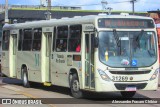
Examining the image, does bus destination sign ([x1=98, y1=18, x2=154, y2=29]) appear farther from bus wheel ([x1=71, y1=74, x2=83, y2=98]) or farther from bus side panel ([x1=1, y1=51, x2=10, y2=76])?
bus side panel ([x1=1, y1=51, x2=10, y2=76])

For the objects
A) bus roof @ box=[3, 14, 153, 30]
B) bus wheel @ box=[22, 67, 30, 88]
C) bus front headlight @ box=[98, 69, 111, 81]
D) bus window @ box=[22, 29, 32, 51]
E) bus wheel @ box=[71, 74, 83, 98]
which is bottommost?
bus wheel @ box=[22, 67, 30, 88]

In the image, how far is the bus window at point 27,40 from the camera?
19938mm

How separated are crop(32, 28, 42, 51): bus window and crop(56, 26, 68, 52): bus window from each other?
1.77 meters

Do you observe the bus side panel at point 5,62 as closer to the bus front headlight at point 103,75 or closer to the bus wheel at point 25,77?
the bus wheel at point 25,77

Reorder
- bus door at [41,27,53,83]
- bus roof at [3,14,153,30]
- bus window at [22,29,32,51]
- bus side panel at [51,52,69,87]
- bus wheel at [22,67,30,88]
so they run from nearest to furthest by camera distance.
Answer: bus roof at [3,14,153,30] < bus side panel at [51,52,69,87] < bus door at [41,27,53,83] < bus window at [22,29,32,51] < bus wheel at [22,67,30,88]

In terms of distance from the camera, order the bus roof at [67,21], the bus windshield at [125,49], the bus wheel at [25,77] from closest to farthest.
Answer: the bus windshield at [125,49]
the bus roof at [67,21]
the bus wheel at [25,77]

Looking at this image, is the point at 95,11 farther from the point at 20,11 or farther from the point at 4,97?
the point at 4,97

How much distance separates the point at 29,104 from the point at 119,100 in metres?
3.31

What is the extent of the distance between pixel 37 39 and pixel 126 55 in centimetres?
562

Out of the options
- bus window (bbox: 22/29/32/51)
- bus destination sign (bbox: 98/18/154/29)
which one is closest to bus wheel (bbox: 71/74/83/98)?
bus destination sign (bbox: 98/18/154/29)

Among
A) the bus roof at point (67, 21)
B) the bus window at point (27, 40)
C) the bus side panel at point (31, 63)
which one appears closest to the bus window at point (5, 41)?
the bus roof at point (67, 21)

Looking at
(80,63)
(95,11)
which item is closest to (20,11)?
(95,11)

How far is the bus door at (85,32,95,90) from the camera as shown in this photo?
14.9 metres

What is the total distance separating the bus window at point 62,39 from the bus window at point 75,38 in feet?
1.37
